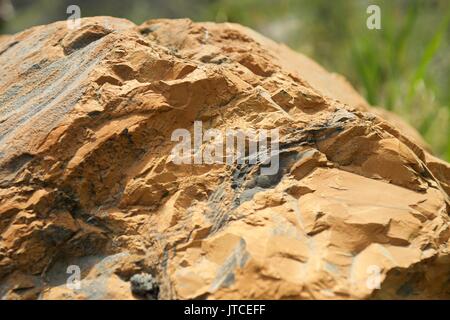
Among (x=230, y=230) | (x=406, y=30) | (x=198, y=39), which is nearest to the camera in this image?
(x=230, y=230)

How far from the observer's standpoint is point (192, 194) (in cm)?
201

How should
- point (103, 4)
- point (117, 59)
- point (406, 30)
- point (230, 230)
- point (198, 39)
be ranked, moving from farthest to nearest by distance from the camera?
point (103, 4) < point (406, 30) < point (198, 39) < point (117, 59) < point (230, 230)

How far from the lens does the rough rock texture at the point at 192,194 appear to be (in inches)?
69.7

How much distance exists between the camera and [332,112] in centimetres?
221

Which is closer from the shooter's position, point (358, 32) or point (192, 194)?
point (192, 194)

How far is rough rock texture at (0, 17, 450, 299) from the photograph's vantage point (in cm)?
177

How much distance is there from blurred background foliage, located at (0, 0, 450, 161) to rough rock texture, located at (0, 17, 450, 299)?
2255 millimetres

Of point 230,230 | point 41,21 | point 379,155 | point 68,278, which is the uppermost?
point 41,21

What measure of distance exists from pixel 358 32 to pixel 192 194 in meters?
4.59

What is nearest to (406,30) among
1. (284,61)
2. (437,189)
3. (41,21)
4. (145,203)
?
(284,61)

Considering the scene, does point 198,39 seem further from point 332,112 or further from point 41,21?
point 41,21

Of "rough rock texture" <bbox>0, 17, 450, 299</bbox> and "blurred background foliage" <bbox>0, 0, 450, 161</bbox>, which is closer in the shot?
"rough rock texture" <bbox>0, 17, 450, 299</bbox>

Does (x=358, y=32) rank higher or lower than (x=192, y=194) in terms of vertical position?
higher

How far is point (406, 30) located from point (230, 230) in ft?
11.9
